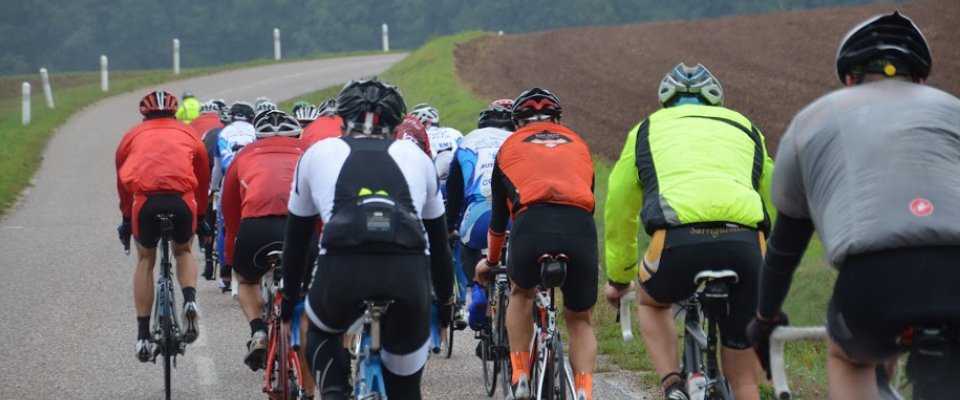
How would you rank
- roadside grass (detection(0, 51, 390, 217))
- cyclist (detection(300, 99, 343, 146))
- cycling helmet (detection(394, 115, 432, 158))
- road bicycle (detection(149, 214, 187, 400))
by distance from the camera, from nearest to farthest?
1. road bicycle (detection(149, 214, 187, 400))
2. cycling helmet (detection(394, 115, 432, 158))
3. cyclist (detection(300, 99, 343, 146))
4. roadside grass (detection(0, 51, 390, 217))

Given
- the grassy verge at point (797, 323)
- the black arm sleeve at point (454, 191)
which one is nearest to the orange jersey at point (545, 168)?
the black arm sleeve at point (454, 191)

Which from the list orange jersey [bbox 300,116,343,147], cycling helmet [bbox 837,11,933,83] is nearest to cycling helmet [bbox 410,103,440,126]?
orange jersey [bbox 300,116,343,147]

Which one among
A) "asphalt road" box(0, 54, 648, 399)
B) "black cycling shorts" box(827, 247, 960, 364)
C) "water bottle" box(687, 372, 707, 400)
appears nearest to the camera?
"black cycling shorts" box(827, 247, 960, 364)

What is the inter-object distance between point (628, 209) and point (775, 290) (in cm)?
194

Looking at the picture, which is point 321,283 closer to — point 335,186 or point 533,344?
point 335,186

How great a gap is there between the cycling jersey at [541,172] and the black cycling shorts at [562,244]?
59mm

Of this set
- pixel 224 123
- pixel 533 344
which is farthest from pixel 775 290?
pixel 224 123

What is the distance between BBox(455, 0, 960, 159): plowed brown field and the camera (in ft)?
90.1

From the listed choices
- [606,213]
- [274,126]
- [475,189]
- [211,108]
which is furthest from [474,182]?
[211,108]

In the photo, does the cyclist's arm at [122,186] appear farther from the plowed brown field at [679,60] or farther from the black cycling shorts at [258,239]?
the plowed brown field at [679,60]

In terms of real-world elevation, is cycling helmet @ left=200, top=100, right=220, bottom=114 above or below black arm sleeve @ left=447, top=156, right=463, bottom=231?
above

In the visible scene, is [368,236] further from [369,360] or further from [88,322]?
[88,322]

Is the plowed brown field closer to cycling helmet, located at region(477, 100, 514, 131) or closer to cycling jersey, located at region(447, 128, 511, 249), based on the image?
cycling helmet, located at region(477, 100, 514, 131)

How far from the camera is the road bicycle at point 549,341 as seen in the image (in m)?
7.15
